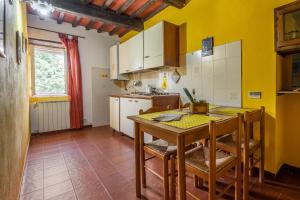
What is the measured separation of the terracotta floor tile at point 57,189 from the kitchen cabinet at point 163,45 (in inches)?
80.0

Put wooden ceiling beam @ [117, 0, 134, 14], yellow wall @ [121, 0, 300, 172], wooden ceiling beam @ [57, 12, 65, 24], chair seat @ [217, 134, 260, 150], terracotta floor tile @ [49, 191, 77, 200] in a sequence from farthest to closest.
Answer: wooden ceiling beam @ [57, 12, 65, 24] < wooden ceiling beam @ [117, 0, 134, 14] < yellow wall @ [121, 0, 300, 172] < chair seat @ [217, 134, 260, 150] < terracotta floor tile @ [49, 191, 77, 200]

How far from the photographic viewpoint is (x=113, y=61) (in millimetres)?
4242

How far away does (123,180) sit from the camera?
5.95 feet

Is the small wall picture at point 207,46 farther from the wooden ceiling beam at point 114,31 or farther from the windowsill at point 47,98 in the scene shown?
the windowsill at point 47,98

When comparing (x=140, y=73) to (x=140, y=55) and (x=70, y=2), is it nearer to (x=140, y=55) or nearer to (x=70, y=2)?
(x=140, y=55)

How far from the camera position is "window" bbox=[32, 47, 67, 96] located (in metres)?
3.67

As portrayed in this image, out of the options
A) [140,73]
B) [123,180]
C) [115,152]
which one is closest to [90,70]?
[140,73]

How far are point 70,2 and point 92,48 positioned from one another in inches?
61.0

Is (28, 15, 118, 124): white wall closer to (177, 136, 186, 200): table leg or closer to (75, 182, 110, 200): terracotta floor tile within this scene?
(75, 182, 110, 200): terracotta floor tile

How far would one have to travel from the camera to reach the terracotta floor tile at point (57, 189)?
1566mm

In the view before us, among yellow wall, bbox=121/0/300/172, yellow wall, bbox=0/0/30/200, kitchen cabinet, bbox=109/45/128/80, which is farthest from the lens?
kitchen cabinet, bbox=109/45/128/80

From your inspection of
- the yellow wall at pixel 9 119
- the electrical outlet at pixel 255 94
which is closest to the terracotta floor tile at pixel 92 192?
the yellow wall at pixel 9 119

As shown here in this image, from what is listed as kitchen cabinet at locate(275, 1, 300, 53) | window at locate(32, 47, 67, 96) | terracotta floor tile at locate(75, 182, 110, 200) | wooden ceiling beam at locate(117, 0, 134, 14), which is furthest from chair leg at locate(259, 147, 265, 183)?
window at locate(32, 47, 67, 96)

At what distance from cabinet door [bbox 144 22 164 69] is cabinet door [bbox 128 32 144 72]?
138 mm
